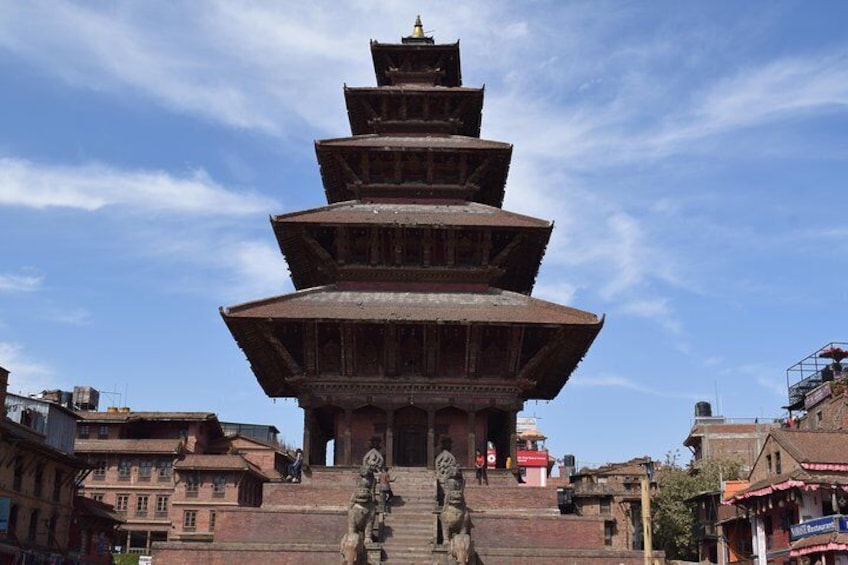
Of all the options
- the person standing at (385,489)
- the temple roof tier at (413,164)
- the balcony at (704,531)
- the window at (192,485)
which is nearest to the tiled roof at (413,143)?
the temple roof tier at (413,164)

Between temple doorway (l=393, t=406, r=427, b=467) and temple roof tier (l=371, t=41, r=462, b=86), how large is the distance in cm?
1663

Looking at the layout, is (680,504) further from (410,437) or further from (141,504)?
(141,504)

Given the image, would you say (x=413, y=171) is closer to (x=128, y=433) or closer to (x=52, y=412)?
(x=52, y=412)

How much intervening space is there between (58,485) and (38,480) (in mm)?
3014

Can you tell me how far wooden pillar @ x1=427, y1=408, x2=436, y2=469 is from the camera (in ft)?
102

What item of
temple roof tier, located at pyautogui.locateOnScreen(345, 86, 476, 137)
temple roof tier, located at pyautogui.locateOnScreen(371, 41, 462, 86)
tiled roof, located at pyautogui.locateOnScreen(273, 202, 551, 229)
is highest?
temple roof tier, located at pyautogui.locateOnScreen(371, 41, 462, 86)

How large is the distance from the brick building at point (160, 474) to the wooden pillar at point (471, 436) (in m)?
42.3

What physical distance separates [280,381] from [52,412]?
25139mm

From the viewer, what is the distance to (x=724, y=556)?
180ft

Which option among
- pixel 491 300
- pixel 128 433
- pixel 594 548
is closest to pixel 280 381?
pixel 491 300

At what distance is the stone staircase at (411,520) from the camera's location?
977 inches

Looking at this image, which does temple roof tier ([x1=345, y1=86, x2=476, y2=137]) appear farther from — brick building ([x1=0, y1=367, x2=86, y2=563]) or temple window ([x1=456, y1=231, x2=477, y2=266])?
brick building ([x1=0, y1=367, x2=86, y2=563])

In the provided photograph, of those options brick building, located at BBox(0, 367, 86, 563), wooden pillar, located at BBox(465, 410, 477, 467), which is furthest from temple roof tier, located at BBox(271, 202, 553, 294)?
brick building, located at BBox(0, 367, 86, 563)

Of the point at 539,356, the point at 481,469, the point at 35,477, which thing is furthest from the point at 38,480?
the point at 539,356
